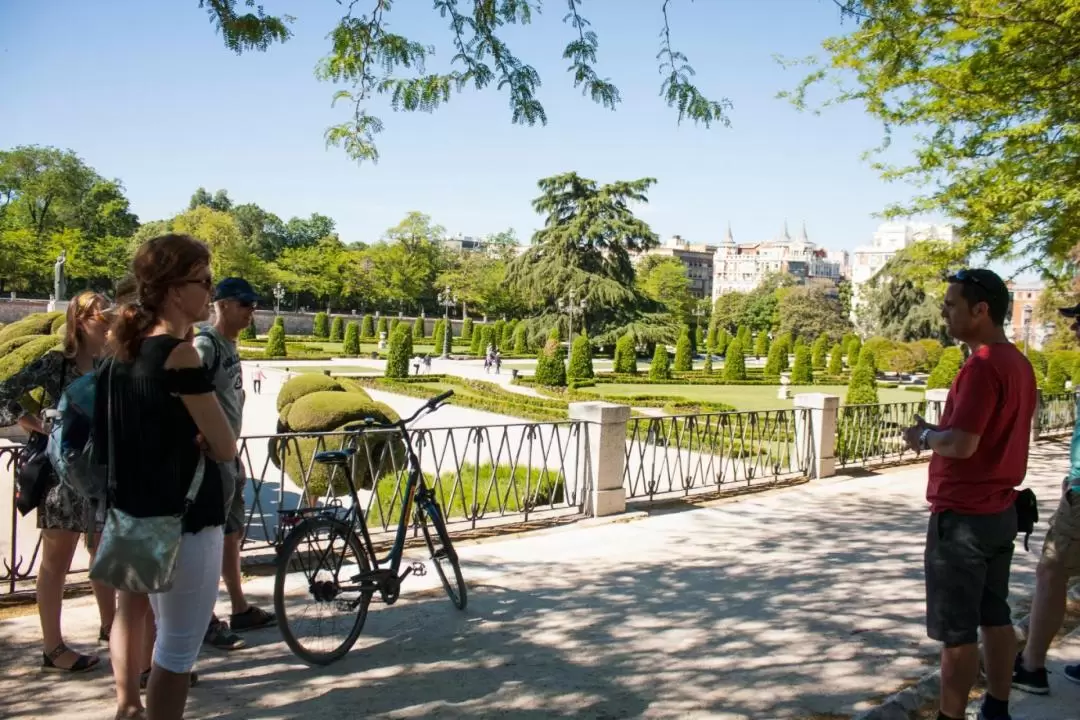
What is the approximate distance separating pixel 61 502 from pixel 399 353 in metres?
25.8

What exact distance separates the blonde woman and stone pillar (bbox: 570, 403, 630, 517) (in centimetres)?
437

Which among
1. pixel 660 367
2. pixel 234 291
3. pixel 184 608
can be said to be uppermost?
pixel 234 291

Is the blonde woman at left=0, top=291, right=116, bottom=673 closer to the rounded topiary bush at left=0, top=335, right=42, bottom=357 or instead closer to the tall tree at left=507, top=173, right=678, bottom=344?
the rounded topiary bush at left=0, top=335, right=42, bottom=357

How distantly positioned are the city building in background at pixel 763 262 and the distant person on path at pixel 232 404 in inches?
6227

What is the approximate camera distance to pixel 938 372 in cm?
2142

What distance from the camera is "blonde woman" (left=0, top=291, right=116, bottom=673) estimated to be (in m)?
3.61

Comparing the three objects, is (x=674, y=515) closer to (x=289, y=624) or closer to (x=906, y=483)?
(x=906, y=483)

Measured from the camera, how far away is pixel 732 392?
30172 mm

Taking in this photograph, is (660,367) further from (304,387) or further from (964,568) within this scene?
(964,568)

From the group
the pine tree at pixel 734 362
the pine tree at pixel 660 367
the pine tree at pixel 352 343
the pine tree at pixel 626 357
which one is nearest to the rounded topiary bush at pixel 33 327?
the pine tree at pixel 660 367

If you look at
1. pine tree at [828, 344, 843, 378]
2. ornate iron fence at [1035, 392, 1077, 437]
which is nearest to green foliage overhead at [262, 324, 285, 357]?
pine tree at [828, 344, 843, 378]

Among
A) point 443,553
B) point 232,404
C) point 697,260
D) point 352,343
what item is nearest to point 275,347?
point 352,343

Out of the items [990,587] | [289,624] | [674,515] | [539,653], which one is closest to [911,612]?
[990,587]

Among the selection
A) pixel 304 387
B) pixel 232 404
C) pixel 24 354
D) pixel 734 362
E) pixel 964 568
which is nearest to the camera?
pixel 964 568
